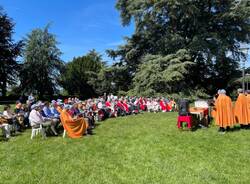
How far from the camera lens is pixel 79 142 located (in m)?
11.9

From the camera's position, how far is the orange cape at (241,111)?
13.8 metres

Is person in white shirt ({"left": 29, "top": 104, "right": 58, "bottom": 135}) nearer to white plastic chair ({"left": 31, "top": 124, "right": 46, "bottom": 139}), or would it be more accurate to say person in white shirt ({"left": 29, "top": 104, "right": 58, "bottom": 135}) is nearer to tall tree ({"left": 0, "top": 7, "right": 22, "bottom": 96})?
white plastic chair ({"left": 31, "top": 124, "right": 46, "bottom": 139})

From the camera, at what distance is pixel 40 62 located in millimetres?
44500

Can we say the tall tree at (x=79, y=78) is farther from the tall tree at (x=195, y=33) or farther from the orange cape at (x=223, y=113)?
the orange cape at (x=223, y=113)

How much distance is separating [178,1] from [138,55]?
6881mm

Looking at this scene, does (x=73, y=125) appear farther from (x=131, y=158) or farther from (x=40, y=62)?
(x=40, y=62)

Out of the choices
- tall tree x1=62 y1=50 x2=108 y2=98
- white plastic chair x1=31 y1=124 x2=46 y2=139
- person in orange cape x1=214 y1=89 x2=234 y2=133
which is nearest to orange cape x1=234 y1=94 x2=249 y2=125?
person in orange cape x1=214 y1=89 x2=234 y2=133

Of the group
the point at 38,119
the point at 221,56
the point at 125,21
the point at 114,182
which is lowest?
the point at 114,182

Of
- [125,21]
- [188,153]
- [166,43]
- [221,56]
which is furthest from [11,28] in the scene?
[188,153]

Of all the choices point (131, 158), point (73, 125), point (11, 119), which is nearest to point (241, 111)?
point (131, 158)

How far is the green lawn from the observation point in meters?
8.05

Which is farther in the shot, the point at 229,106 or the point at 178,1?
the point at 178,1

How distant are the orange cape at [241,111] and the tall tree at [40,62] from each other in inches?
1330

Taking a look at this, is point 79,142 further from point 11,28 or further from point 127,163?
point 11,28
